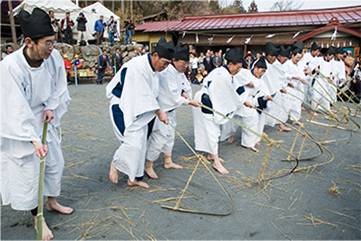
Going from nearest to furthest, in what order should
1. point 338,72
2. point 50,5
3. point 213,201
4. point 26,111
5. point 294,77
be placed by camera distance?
point 26,111
point 213,201
point 294,77
point 338,72
point 50,5

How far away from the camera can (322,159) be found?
4.90 m

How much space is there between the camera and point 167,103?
13.7 ft

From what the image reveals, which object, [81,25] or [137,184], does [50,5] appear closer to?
[81,25]

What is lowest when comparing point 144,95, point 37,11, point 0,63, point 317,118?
point 317,118

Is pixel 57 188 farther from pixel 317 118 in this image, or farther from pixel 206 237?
pixel 317 118

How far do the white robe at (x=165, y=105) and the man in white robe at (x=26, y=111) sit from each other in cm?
135

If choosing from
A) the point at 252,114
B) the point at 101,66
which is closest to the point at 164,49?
the point at 252,114

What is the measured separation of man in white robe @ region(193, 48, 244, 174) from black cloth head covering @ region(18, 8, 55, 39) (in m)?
2.30

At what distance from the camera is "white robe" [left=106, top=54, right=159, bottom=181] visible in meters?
3.51

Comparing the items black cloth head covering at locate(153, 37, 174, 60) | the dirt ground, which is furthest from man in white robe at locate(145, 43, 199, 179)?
black cloth head covering at locate(153, 37, 174, 60)

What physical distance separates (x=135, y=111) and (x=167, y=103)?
2.48ft

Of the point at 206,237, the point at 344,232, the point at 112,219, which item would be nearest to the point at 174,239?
the point at 206,237

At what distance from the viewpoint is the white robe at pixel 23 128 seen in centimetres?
252

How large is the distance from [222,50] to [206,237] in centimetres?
1522
